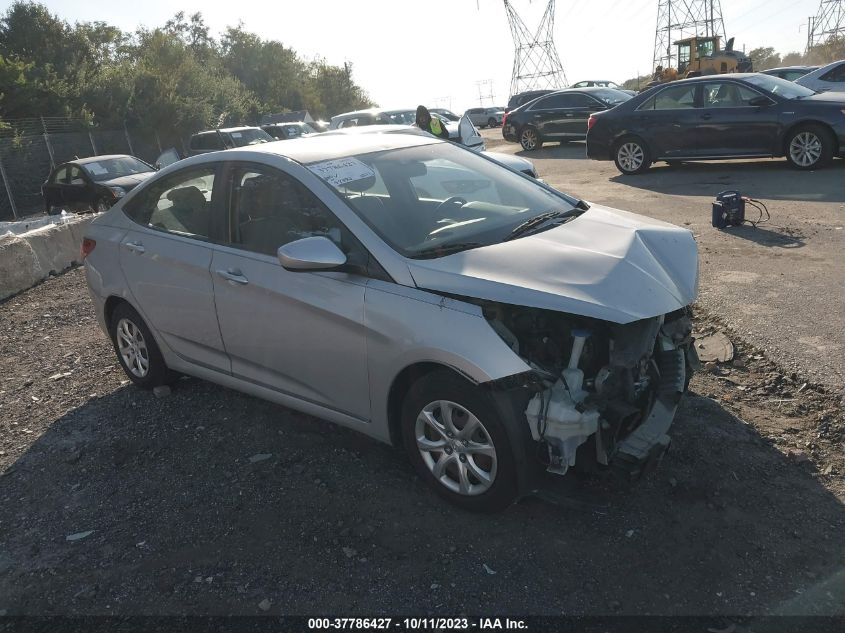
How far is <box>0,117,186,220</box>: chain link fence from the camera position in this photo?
Result: 66.6 ft

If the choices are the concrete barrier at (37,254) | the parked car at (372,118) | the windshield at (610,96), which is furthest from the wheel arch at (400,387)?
the windshield at (610,96)

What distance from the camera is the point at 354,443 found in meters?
4.17

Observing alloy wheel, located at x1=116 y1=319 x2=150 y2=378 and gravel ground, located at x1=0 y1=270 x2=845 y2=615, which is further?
alloy wheel, located at x1=116 y1=319 x2=150 y2=378

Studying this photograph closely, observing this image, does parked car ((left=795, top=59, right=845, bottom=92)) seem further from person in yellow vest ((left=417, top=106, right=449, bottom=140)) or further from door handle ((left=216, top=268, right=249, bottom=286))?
door handle ((left=216, top=268, right=249, bottom=286))

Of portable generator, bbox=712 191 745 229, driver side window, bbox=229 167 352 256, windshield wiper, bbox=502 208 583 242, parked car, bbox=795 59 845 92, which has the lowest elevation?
portable generator, bbox=712 191 745 229

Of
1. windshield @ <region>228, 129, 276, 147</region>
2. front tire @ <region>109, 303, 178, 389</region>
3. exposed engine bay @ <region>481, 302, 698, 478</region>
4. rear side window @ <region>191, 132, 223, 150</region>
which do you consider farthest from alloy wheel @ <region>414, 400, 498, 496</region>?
rear side window @ <region>191, 132, 223, 150</region>

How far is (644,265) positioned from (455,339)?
1016mm

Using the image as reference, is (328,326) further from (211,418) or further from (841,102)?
(841,102)

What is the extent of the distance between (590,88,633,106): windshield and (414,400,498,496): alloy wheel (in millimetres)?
17242

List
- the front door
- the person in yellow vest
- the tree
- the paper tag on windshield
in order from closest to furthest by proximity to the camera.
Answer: the front door → the paper tag on windshield → the person in yellow vest → the tree

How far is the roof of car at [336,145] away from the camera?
159 inches

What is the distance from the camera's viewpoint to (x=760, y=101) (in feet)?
37.7

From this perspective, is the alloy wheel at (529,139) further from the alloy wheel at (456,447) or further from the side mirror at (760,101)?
the alloy wheel at (456,447)

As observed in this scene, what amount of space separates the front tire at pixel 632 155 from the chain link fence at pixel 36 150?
1654cm
